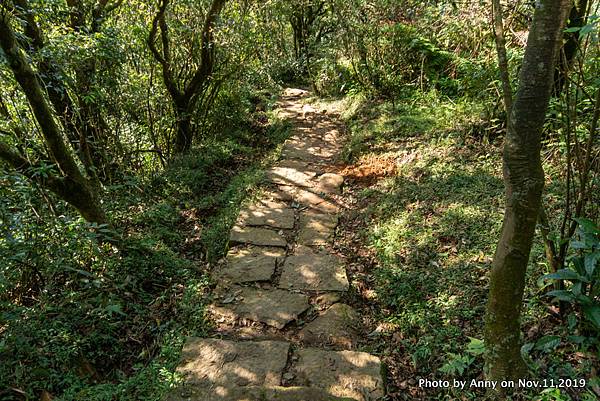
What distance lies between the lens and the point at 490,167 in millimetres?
5242

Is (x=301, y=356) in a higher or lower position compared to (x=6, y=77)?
lower

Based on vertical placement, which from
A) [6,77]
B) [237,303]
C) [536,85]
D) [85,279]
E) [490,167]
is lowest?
[237,303]

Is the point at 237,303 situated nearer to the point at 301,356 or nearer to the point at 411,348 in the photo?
the point at 301,356

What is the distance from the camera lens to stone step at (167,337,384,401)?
107 inches

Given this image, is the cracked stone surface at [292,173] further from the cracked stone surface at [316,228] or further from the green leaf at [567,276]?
the green leaf at [567,276]

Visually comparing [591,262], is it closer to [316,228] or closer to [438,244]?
[438,244]

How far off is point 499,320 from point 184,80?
7.55 metres

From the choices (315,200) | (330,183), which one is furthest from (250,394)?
(330,183)

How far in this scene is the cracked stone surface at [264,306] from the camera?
3730 mm

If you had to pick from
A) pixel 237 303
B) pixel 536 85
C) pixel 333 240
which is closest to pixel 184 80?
pixel 333 240

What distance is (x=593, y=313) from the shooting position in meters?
2.45

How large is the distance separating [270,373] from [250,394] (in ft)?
1.07

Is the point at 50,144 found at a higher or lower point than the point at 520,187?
lower

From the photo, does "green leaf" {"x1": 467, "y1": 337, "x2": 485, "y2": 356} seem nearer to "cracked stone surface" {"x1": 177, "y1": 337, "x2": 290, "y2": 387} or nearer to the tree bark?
"cracked stone surface" {"x1": 177, "y1": 337, "x2": 290, "y2": 387}
